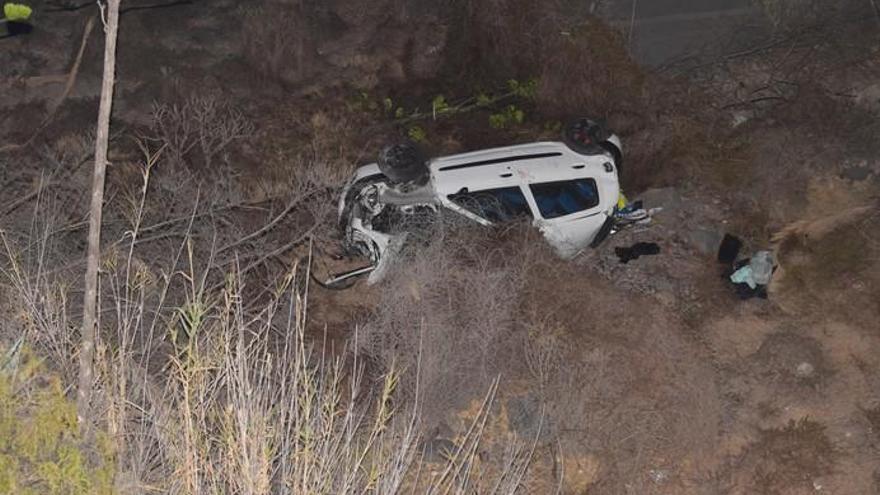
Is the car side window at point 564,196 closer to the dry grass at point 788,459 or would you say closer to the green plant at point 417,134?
the green plant at point 417,134

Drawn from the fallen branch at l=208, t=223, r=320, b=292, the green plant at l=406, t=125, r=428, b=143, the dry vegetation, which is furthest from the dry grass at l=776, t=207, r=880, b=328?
the fallen branch at l=208, t=223, r=320, b=292

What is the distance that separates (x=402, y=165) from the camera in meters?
12.1

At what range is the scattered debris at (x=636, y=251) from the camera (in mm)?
12891

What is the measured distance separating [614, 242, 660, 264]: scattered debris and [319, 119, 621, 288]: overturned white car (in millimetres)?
356

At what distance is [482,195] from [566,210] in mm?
958

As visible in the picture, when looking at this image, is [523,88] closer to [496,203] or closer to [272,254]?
[496,203]

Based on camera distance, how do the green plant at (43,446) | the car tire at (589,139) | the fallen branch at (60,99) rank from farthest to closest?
the fallen branch at (60,99)
the car tire at (589,139)
the green plant at (43,446)

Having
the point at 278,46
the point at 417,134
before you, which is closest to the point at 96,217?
the point at 417,134

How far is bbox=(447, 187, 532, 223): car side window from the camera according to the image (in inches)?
483

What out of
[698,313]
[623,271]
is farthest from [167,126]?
[698,313]

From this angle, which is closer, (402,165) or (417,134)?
(402,165)

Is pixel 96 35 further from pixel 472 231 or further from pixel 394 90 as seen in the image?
pixel 472 231

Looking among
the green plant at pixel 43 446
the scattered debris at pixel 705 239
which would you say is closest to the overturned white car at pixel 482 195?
the scattered debris at pixel 705 239

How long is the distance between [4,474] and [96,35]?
9.96 metres
